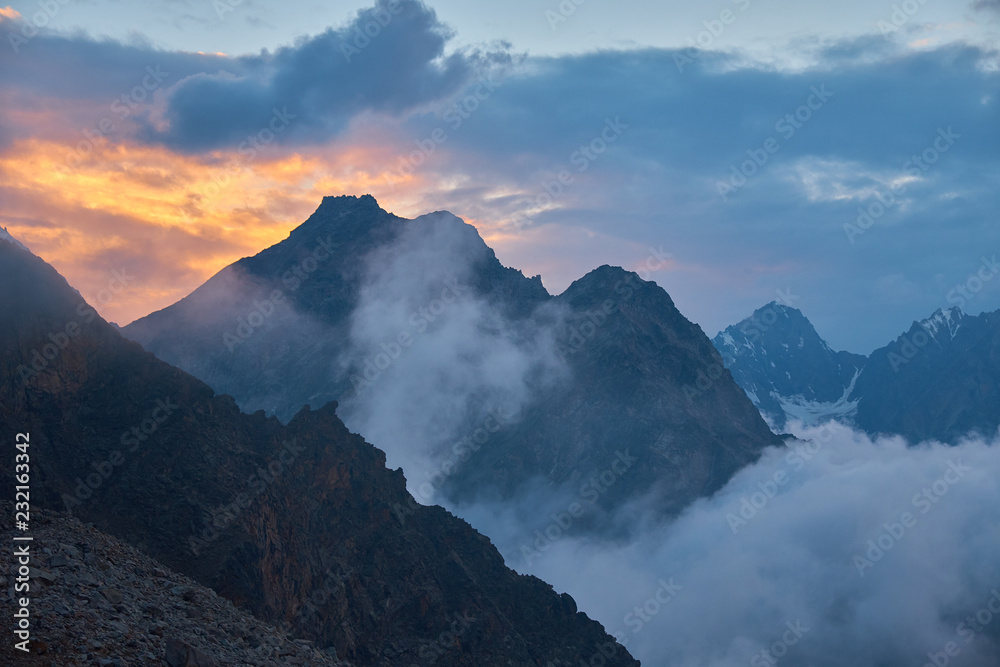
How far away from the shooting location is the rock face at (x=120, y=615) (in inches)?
2280

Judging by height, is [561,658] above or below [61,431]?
→ below

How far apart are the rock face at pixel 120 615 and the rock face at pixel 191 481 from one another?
94.3 ft

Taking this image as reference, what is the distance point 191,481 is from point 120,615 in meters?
64.4

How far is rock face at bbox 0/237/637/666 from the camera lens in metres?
114

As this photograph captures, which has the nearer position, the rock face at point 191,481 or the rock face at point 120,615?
the rock face at point 120,615

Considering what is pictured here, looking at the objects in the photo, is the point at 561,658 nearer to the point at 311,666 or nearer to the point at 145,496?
the point at 145,496

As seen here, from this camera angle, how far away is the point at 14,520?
75312mm

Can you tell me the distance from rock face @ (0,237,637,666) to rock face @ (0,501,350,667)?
28745 millimetres

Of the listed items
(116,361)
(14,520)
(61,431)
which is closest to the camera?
(14,520)

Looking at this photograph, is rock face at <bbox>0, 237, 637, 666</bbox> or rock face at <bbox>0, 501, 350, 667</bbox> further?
rock face at <bbox>0, 237, 637, 666</bbox>

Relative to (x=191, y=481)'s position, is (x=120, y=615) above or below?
below

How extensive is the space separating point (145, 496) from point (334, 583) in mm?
53316

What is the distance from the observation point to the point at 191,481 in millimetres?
126375

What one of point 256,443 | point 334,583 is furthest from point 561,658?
point 256,443
